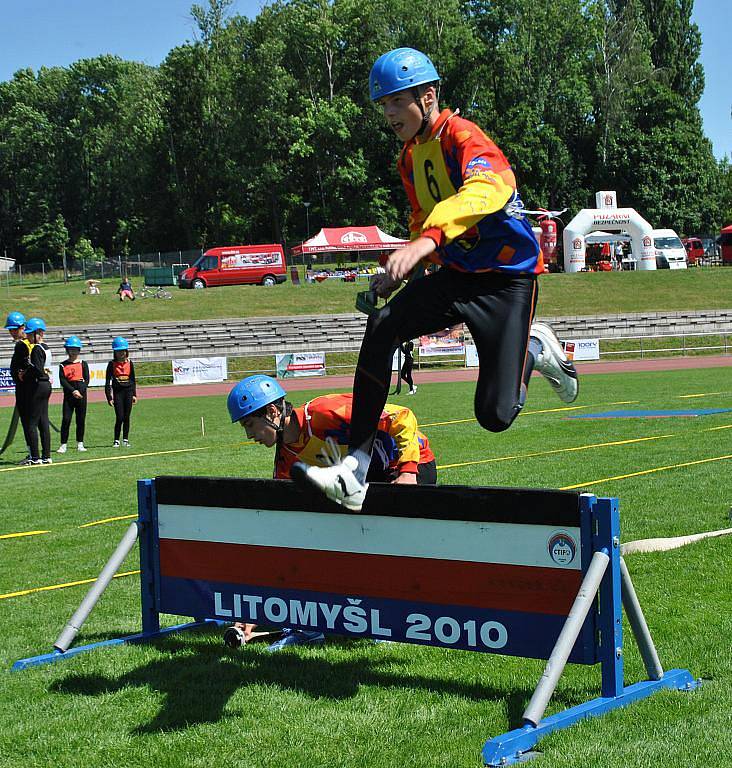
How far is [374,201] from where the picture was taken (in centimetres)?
7238

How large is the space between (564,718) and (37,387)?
13586 mm

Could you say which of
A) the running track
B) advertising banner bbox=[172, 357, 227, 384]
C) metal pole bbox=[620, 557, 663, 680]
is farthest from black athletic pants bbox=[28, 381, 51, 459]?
advertising banner bbox=[172, 357, 227, 384]

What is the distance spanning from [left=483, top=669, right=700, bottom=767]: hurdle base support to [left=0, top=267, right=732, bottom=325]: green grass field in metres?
40.6

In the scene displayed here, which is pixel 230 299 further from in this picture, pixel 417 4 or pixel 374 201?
pixel 417 4

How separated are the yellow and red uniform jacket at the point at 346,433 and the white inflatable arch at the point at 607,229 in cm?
4924

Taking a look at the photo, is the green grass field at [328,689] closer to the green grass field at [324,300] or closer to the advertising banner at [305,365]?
the advertising banner at [305,365]

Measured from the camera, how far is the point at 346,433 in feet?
19.9

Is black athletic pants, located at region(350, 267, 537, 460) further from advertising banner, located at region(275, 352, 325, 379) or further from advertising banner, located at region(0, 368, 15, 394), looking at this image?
advertising banner, located at region(275, 352, 325, 379)

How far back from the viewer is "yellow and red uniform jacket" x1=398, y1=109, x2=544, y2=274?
14.0 feet

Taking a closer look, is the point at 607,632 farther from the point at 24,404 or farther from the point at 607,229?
the point at 607,229

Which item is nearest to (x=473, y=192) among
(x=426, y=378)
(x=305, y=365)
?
(x=426, y=378)

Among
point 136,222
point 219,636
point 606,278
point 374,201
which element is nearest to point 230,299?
point 606,278

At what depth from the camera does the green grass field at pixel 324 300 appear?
46.5m

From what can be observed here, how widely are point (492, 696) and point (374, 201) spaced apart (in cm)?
6883
